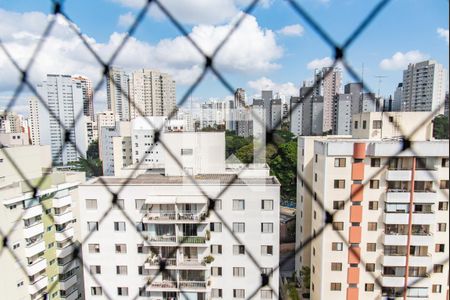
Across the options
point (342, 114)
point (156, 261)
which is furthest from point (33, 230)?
point (342, 114)

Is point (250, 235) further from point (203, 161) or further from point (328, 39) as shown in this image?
point (328, 39)

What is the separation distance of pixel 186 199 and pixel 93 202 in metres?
1.09

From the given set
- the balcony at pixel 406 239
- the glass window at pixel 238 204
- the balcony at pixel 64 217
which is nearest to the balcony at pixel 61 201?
the balcony at pixel 64 217

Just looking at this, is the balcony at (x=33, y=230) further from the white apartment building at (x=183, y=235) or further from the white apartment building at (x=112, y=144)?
the white apartment building at (x=112, y=144)

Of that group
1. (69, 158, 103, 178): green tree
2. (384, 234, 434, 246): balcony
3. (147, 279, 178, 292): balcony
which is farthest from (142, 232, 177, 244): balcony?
(384, 234, 434, 246): balcony

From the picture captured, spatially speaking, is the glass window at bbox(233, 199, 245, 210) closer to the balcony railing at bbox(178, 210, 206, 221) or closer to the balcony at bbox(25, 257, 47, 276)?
the balcony railing at bbox(178, 210, 206, 221)

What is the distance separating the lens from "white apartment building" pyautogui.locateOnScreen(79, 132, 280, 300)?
3215mm

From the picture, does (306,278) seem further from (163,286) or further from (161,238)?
(161,238)

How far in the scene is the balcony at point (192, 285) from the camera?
331cm

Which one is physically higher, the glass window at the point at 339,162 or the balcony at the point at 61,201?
the glass window at the point at 339,162

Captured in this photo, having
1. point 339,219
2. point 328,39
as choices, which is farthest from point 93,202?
point 328,39

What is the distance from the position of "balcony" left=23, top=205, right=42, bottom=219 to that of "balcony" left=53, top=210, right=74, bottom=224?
0.89 feet

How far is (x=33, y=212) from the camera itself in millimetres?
3678

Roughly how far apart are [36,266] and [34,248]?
263 millimetres
